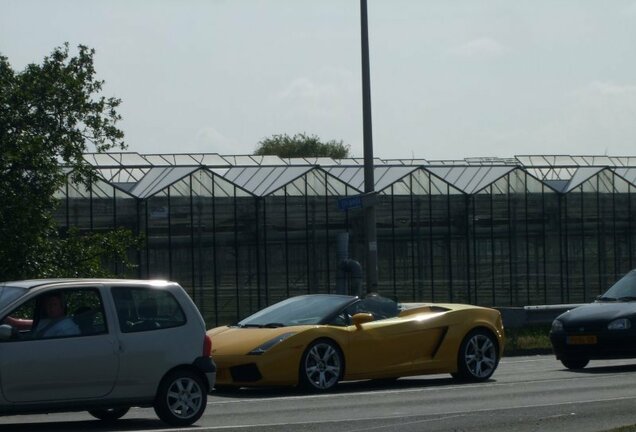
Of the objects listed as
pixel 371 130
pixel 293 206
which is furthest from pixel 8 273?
pixel 293 206

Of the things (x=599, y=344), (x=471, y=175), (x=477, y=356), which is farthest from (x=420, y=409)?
(x=471, y=175)

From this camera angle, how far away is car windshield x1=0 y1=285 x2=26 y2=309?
37.6 feet

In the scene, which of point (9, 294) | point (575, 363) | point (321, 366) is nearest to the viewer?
point (9, 294)

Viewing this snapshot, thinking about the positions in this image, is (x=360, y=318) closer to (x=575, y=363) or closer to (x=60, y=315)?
(x=575, y=363)

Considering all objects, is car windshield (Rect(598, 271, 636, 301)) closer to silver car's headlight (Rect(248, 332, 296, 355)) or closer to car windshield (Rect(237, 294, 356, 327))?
car windshield (Rect(237, 294, 356, 327))

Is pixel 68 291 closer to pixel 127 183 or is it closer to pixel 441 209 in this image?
pixel 127 183

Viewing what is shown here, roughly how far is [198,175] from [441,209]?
792cm

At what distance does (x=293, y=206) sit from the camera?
112ft

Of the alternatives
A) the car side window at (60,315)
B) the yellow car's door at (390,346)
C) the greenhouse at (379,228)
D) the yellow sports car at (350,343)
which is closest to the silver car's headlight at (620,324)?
the yellow sports car at (350,343)

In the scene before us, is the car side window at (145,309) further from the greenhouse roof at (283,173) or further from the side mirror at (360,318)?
the greenhouse roof at (283,173)

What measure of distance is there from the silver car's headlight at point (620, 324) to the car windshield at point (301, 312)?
4.23 metres

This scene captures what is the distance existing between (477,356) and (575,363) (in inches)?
104

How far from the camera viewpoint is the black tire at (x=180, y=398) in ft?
39.1

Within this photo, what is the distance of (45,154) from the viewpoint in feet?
70.5
